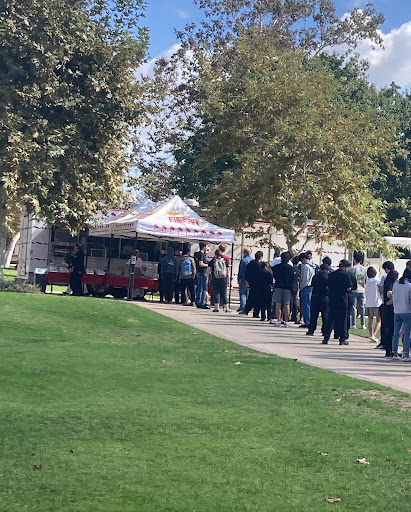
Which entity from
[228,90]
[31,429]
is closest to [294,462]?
[31,429]

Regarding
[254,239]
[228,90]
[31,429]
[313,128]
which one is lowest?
[31,429]

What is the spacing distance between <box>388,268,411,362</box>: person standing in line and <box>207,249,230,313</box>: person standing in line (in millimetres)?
8523

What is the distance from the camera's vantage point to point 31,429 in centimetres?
805

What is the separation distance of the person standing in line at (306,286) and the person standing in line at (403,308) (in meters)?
5.64

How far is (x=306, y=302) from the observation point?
21.5 metres

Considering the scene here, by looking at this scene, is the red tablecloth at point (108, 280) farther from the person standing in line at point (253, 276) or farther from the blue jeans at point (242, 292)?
the person standing in line at point (253, 276)

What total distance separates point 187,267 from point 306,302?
5.04 m

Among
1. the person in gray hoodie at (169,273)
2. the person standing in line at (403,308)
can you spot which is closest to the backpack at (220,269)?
the person in gray hoodie at (169,273)

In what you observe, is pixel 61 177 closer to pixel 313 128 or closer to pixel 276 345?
pixel 313 128

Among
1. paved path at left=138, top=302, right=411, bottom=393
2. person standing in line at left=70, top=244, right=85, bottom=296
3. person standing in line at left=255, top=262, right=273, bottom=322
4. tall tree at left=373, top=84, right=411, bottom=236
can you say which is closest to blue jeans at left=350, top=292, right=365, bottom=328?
paved path at left=138, top=302, right=411, bottom=393

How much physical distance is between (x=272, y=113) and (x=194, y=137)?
7.94 metres

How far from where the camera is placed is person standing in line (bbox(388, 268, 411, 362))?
1520 centimetres

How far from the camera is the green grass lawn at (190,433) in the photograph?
609cm

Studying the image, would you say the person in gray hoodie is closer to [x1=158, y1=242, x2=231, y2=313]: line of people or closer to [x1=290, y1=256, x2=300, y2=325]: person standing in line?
[x1=158, y1=242, x2=231, y2=313]: line of people
